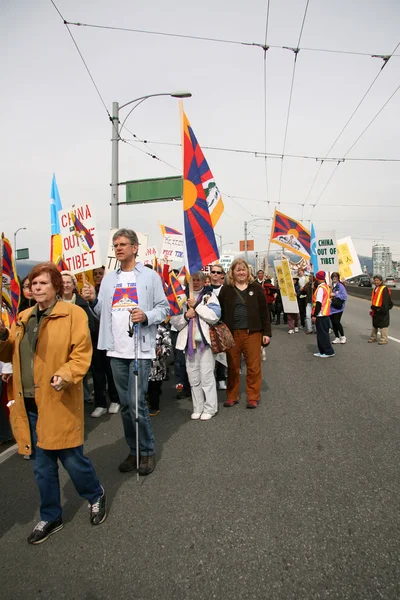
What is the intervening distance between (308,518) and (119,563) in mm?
1273

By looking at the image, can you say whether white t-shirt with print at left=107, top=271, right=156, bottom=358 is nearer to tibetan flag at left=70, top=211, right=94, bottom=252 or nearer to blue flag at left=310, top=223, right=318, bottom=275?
tibetan flag at left=70, top=211, right=94, bottom=252

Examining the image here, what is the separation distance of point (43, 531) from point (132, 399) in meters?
1.16

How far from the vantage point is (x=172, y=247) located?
11.6m

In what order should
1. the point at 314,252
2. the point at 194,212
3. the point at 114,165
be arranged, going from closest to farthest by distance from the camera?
the point at 194,212 → the point at 114,165 → the point at 314,252

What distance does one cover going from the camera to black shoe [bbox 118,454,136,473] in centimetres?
362

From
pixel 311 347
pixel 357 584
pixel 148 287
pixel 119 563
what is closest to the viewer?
pixel 357 584

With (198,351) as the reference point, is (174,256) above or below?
above

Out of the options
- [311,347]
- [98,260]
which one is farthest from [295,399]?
[311,347]

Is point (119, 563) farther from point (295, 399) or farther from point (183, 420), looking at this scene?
point (295, 399)

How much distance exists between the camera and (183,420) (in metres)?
4.97

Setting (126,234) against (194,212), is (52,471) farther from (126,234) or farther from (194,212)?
(194,212)

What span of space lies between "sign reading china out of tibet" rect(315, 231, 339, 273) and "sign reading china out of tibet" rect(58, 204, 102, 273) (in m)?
8.03

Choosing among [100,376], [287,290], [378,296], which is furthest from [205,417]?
[287,290]

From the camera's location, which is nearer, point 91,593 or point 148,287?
point 91,593
